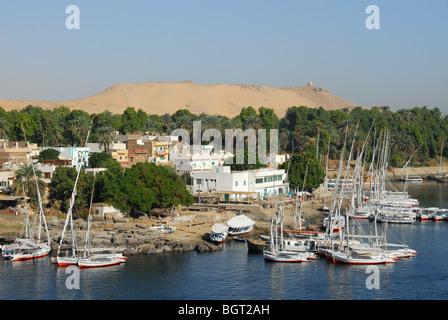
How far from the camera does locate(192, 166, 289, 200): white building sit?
73.9 meters

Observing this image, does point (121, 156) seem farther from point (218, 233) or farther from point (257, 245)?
point (257, 245)

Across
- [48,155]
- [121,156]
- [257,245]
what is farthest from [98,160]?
[257,245]

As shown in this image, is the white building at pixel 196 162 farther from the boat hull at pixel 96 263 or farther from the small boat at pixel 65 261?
the small boat at pixel 65 261

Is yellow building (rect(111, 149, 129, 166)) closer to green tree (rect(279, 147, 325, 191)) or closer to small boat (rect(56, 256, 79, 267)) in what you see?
green tree (rect(279, 147, 325, 191))

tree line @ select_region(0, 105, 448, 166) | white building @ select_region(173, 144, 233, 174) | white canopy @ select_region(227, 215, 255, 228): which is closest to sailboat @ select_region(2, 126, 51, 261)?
white canopy @ select_region(227, 215, 255, 228)

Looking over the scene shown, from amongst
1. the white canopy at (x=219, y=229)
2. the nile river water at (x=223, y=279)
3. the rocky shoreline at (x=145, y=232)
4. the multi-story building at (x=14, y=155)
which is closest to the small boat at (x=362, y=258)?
the nile river water at (x=223, y=279)

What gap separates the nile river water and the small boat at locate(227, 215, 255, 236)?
594cm

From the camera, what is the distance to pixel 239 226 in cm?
5703

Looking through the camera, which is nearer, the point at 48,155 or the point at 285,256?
the point at 285,256

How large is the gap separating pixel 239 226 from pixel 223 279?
15.5 meters

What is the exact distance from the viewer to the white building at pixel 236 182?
242 ft

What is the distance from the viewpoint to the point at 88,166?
82.2 metres

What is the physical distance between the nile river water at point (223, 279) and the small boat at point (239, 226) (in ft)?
19.5
